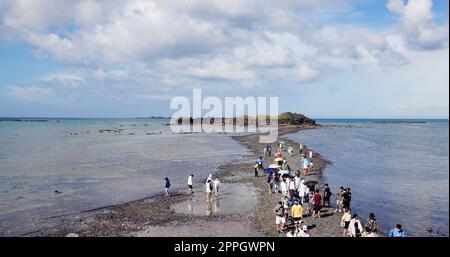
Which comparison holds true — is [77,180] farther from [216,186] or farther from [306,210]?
[306,210]

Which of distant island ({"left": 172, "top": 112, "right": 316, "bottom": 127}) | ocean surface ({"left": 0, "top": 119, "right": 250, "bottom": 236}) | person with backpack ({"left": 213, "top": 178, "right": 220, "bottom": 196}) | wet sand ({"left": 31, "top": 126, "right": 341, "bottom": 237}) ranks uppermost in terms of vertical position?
distant island ({"left": 172, "top": 112, "right": 316, "bottom": 127})

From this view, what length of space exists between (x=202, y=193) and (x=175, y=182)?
581 centimetres

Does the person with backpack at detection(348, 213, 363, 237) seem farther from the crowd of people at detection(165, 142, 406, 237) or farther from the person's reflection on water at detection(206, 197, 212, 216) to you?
the person's reflection on water at detection(206, 197, 212, 216)

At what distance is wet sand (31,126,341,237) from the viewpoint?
18.6 metres

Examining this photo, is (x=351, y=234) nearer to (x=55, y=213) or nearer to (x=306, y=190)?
(x=306, y=190)

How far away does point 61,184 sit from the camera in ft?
108

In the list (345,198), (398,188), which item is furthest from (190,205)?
(398,188)

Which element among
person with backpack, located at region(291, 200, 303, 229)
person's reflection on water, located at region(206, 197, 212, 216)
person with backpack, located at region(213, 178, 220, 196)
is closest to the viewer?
person with backpack, located at region(291, 200, 303, 229)

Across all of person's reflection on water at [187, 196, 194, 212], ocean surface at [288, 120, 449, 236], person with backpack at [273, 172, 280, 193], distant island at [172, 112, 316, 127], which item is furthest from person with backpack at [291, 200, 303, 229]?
distant island at [172, 112, 316, 127]

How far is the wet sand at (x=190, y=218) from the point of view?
61.0 ft

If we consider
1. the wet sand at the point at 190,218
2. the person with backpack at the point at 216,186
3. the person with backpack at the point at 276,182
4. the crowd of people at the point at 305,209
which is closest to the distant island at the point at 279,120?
the crowd of people at the point at 305,209

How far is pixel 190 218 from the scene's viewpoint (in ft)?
68.1
